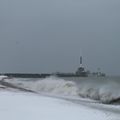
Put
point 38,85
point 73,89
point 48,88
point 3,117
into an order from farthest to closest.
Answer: point 38,85 → point 48,88 → point 73,89 → point 3,117

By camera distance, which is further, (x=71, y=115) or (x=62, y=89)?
(x=62, y=89)

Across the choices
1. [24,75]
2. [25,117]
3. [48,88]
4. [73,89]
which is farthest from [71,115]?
[24,75]

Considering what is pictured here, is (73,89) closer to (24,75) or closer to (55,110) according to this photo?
(55,110)

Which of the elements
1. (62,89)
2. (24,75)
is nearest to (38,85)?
(62,89)

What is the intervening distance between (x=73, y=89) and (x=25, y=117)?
29.4 metres

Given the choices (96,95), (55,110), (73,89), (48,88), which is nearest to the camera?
(55,110)

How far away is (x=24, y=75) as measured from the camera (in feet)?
536

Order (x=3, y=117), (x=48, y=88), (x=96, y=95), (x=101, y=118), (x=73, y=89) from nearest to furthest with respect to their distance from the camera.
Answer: (x=3, y=117) < (x=101, y=118) < (x=96, y=95) < (x=73, y=89) < (x=48, y=88)

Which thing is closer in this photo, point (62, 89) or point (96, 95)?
point (96, 95)

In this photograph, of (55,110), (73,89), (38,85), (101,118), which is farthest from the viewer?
(38,85)

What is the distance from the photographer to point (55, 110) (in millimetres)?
22266

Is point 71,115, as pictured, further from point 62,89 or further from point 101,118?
point 62,89

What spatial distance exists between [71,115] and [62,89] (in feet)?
97.5

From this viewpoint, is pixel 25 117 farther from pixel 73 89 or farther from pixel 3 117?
pixel 73 89
